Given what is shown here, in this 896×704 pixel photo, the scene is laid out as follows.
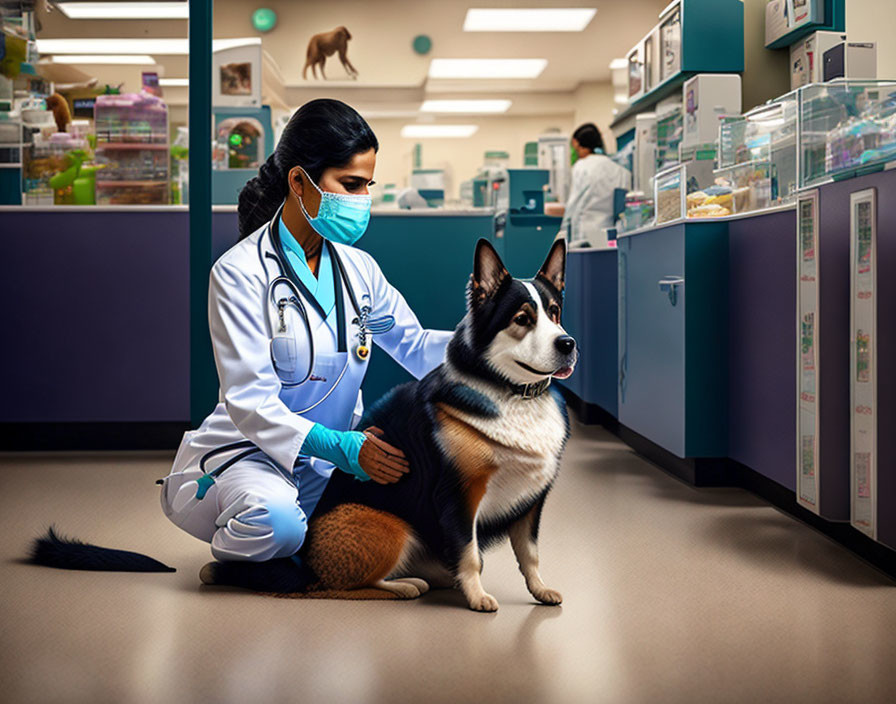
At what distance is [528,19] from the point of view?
10297 mm

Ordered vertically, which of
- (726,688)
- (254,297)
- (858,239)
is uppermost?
(858,239)

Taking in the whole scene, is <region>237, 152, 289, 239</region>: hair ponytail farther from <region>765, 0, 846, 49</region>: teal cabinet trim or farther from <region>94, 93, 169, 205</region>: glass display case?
<region>765, 0, 846, 49</region>: teal cabinet trim

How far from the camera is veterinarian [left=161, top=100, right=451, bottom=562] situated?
222 centimetres

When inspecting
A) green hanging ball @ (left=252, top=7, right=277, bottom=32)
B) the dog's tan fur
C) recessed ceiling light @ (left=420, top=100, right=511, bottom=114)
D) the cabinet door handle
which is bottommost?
the cabinet door handle

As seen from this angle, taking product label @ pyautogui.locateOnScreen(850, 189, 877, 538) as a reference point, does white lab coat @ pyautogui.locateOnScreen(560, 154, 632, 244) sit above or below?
above

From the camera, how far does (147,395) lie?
475cm

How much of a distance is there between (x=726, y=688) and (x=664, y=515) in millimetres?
1562

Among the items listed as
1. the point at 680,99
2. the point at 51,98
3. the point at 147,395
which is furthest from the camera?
the point at 680,99

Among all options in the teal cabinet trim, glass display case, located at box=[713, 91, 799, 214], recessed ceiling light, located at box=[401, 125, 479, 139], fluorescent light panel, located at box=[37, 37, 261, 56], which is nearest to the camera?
glass display case, located at box=[713, 91, 799, 214]

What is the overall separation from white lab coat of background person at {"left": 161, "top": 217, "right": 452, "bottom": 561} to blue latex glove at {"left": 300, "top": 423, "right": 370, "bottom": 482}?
3 cm

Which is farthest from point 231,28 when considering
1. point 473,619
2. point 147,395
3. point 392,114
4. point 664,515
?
point 473,619

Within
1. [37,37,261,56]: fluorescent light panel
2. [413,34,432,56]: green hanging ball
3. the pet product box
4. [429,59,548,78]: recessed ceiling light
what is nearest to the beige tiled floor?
the pet product box

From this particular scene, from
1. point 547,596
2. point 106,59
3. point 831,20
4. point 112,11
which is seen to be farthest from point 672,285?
point 106,59

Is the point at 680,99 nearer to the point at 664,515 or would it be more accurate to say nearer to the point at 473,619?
the point at 664,515
